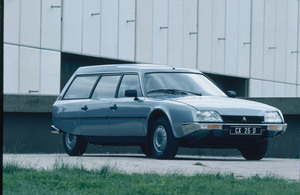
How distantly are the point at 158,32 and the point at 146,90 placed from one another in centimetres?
2505

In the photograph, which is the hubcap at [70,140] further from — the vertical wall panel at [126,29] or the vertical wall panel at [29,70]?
the vertical wall panel at [126,29]

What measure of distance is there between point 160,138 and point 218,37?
30437 mm

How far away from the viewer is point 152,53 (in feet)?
124

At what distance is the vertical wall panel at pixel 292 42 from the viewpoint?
51.4 meters

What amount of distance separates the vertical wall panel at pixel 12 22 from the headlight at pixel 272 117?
18.3 metres

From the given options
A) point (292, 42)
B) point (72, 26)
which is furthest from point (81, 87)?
point (292, 42)

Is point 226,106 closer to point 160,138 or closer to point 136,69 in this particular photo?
point 160,138

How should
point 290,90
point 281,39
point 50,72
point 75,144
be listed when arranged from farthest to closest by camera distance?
point 290,90 → point 281,39 → point 50,72 → point 75,144

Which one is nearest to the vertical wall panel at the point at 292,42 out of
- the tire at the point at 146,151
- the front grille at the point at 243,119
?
the tire at the point at 146,151

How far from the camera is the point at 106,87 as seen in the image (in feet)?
45.9

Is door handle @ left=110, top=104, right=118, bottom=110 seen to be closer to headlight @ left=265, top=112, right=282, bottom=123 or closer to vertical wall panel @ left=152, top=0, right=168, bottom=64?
headlight @ left=265, top=112, right=282, bottom=123

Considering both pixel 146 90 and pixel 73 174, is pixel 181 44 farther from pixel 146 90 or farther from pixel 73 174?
pixel 73 174

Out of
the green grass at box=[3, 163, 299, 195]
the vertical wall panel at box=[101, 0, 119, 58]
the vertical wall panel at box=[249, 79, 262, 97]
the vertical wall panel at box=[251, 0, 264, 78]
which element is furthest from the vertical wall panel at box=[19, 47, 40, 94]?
the green grass at box=[3, 163, 299, 195]

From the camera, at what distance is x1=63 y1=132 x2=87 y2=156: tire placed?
558 inches
